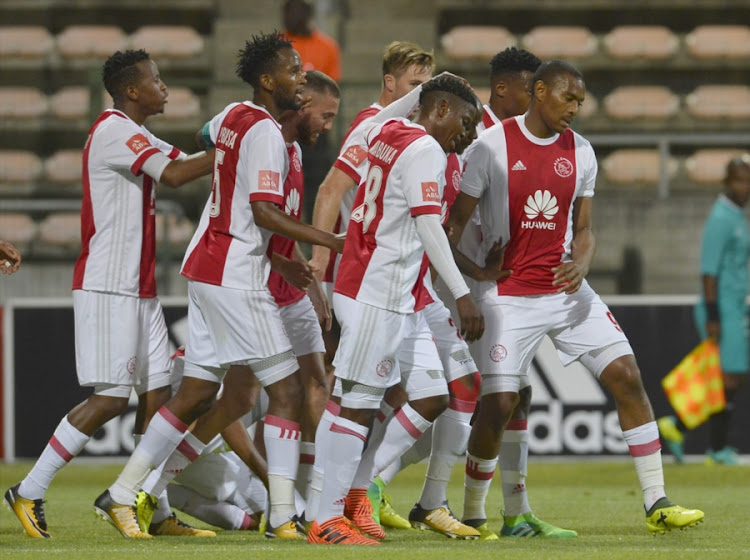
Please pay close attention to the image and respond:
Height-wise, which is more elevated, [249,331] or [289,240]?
[289,240]

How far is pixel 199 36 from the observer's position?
53.3 feet

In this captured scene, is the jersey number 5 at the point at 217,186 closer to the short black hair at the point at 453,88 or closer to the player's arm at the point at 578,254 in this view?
the short black hair at the point at 453,88

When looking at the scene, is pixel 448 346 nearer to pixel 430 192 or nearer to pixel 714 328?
pixel 430 192

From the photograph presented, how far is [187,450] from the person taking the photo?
590 cm

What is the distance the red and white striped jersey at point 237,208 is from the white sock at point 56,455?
93 cm

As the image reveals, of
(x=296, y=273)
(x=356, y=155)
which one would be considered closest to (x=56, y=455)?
(x=296, y=273)

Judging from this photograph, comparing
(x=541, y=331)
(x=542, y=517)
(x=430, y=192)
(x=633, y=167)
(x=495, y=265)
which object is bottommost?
(x=542, y=517)

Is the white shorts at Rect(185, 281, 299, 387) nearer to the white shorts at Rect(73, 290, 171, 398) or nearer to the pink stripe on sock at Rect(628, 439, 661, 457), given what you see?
the white shorts at Rect(73, 290, 171, 398)

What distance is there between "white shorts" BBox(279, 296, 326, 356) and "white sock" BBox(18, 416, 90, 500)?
104 cm

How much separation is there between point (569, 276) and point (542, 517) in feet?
5.71

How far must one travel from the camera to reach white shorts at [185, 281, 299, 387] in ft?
18.2

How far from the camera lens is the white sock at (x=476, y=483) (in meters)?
5.96

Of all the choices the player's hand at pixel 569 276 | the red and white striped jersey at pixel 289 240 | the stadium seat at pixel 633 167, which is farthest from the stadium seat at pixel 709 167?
the red and white striped jersey at pixel 289 240

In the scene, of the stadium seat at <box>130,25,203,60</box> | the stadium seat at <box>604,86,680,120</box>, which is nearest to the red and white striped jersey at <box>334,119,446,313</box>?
the stadium seat at <box>604,86,680,120</box>
